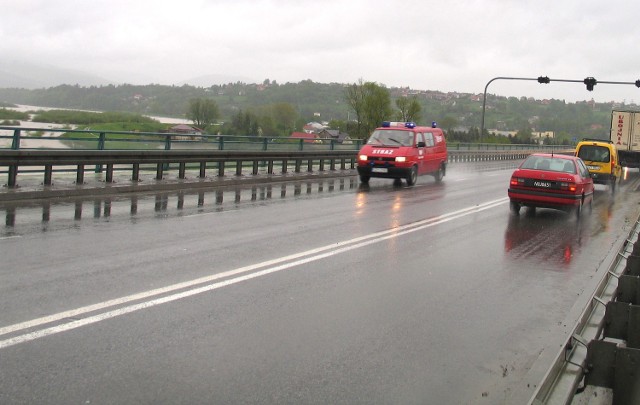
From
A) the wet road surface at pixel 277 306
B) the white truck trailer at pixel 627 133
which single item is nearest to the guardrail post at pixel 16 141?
the wet road surface at pixel 277 306

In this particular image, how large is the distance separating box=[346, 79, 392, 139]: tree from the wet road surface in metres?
73.1

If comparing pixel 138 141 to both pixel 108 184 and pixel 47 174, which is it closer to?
pixel 108 184

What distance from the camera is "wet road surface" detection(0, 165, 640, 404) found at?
4.50m

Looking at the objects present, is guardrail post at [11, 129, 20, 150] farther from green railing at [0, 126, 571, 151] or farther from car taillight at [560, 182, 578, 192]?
car taillight at [560, 182, 578, 192]

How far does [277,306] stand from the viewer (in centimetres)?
640

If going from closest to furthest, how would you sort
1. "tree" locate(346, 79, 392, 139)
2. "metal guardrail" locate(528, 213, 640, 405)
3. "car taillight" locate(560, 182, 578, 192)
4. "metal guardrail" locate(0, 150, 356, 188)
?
1. "metal guardrail" locate(528, 213, 640, 405)
2. "metal guardrail" locate(0, 150, 356, 188)
3. "car taillight" locate(560, 182, 578, 192)
4. "tree" locate(346, 79, 392, 139)

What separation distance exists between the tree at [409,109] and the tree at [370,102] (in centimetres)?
316

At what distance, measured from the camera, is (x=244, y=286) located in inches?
281

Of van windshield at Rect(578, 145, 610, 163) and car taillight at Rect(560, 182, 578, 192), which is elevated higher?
van windshield at Rect(578, 145, 610, 163)

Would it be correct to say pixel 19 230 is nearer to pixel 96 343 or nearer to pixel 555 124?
pixel 96 343

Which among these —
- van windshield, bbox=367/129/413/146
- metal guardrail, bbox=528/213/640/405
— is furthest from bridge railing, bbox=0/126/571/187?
metal guardrail, bbox=528/213/640/405

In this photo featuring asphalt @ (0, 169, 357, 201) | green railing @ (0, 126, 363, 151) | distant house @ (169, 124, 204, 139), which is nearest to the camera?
asphalt @ (0, 169, 357, 201)

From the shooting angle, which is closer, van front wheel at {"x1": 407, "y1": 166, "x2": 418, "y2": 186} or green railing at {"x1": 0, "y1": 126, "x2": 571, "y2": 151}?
green railing at {"x1": 0, "y1": 126, "x2": 571, "y2": 151}

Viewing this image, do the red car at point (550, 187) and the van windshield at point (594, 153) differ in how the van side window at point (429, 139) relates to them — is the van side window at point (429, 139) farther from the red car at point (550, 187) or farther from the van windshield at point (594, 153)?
the red car at point (550, 187)
